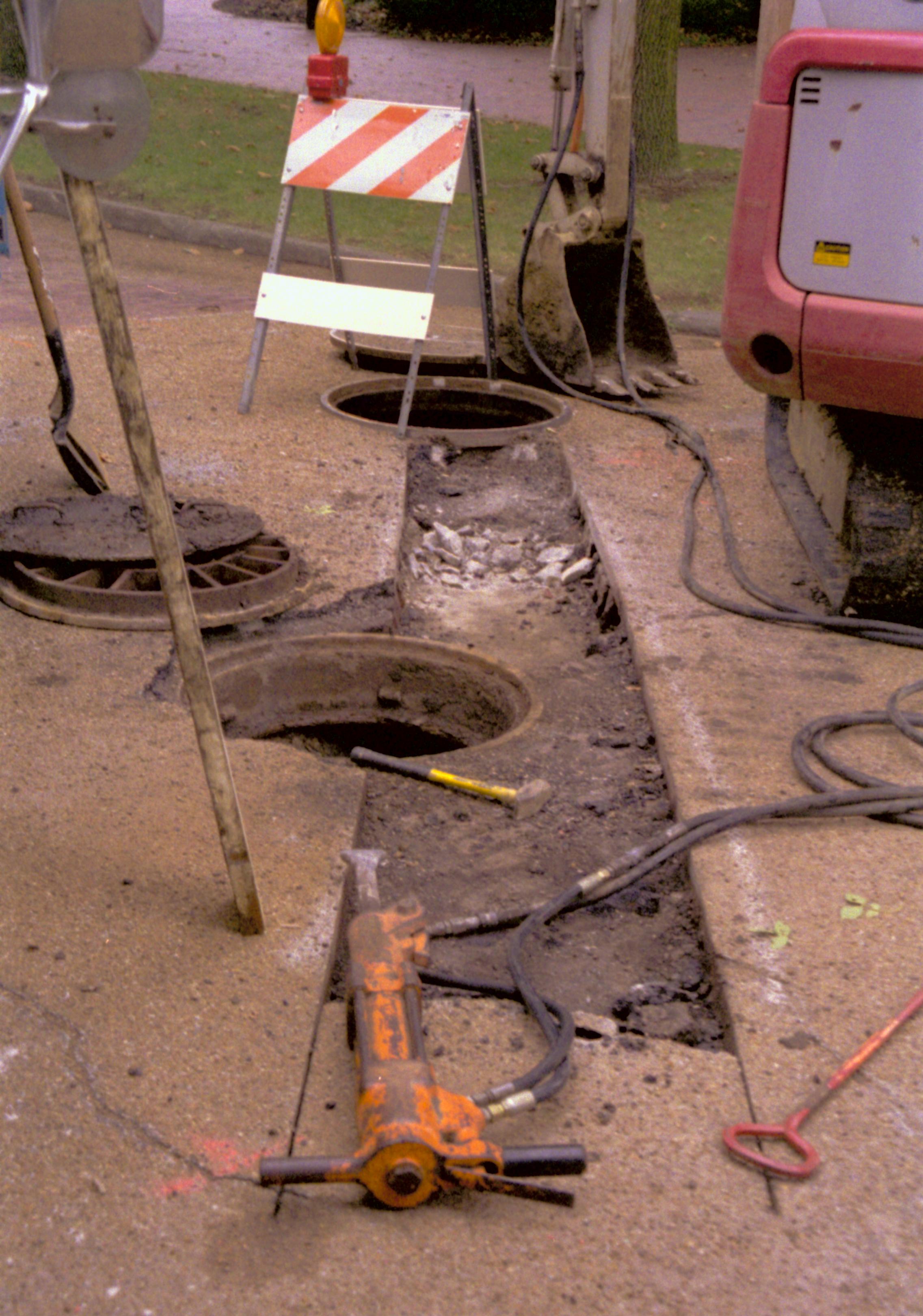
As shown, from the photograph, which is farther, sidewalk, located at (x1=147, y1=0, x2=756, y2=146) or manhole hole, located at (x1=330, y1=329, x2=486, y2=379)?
sidewalk, located at (x1=147, y1=0, x2=756, y2=146)

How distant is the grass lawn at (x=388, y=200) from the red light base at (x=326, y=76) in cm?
303

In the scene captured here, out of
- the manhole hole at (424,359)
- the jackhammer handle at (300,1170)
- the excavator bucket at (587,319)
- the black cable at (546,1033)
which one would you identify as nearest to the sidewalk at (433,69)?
the excavator bucket at (587,319)

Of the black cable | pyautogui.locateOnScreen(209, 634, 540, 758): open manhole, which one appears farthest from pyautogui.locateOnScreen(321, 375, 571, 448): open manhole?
the black cable

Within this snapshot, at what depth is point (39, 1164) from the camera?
1.84 metres

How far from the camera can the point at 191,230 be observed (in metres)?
9.85

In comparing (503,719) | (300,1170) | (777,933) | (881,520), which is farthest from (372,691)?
(300,1170)

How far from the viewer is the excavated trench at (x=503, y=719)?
2.54m

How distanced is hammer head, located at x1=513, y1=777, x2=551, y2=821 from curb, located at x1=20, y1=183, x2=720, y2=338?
6.33 meters

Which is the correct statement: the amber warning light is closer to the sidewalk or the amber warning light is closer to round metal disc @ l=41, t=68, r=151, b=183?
round metal disc @ l=41, t=68, r=151, b=183

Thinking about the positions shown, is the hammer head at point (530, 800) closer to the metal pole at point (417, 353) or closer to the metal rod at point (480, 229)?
the metal pole at point (417, 353)

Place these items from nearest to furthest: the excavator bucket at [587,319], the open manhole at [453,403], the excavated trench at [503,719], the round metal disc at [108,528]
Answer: the excavated trench at [503,719] < the round metal disc at [108,528] < the open manhole at [453,403] < the excavator bucket at [587,319]

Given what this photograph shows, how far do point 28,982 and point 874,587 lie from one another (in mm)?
2595

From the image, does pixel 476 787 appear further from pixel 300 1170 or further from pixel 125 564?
pixel 125 564

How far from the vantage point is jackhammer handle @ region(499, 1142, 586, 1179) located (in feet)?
5.89
